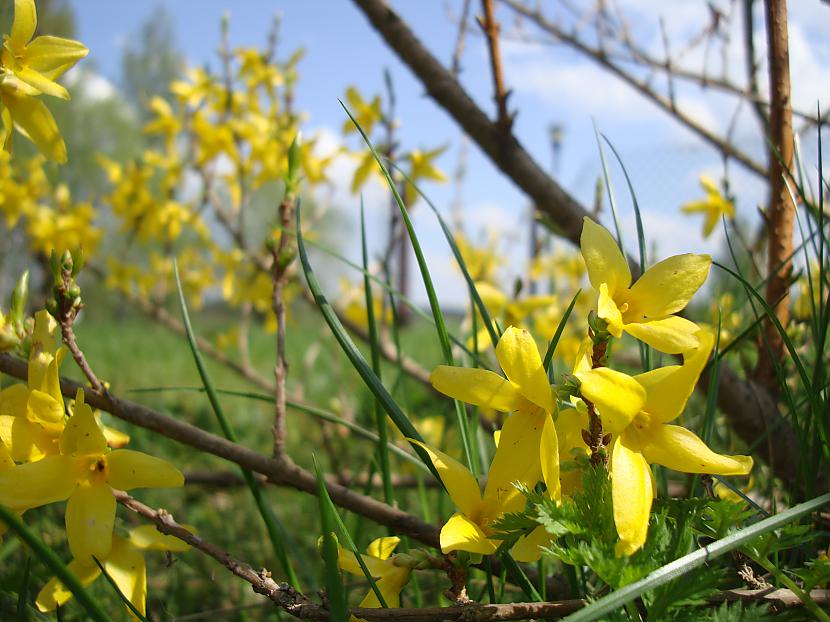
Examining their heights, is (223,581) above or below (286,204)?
below

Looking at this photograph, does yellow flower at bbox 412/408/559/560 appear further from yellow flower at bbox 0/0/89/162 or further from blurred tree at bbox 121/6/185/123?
blurred tree at bbox 121/6/185/123

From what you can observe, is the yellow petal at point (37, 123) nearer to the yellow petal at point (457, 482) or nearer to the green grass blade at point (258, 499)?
the green grass blade at point (258, 499)

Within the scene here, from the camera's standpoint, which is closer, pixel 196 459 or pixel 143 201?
pixel 196 459

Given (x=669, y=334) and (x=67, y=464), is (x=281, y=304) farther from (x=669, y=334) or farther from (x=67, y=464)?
(x=669, y=334)

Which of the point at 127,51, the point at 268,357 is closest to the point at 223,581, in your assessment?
the point at 268,357

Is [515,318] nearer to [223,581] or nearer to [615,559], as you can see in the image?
[223,581]


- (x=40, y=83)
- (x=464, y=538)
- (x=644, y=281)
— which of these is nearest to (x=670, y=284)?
(x=644, y=281)

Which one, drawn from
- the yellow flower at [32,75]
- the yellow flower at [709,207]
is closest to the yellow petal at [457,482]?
the yellow flower at [32,75]
